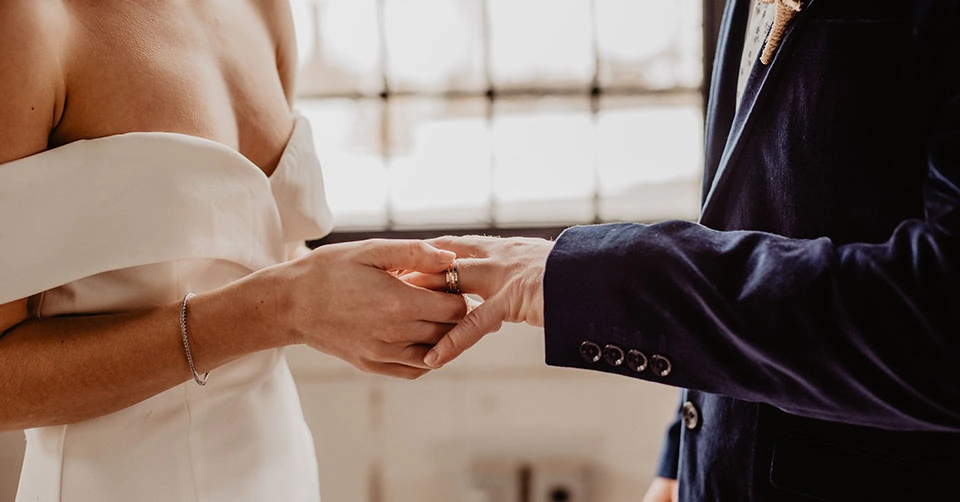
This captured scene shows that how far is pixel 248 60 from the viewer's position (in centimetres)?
106

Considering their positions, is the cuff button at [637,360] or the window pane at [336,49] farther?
the window pane at [336,49]

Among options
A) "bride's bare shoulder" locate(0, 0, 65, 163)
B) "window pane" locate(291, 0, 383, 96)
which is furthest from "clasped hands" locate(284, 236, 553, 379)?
"window pane" locate(291, 0, 383, 96)

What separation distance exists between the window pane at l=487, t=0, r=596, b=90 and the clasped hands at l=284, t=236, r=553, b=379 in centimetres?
126

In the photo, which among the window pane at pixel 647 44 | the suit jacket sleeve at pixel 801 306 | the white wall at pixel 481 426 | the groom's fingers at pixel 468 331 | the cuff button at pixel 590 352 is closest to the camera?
the suit jacket sleeve at pixel 801 306

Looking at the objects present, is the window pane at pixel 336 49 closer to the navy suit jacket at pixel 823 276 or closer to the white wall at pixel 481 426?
the white wall at pixel 481 426

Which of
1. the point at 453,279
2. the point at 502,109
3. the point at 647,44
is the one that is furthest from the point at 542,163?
the point at 453,279

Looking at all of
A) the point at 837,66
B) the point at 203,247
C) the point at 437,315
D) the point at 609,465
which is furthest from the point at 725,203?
the point at 609,465

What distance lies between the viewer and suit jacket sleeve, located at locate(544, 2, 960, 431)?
0.64m

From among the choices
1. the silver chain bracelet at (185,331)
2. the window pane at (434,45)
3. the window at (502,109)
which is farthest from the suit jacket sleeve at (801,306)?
the window pane at (434,45)

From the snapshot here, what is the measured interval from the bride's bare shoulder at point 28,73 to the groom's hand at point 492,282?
0.44m

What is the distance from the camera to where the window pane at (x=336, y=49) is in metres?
2.06

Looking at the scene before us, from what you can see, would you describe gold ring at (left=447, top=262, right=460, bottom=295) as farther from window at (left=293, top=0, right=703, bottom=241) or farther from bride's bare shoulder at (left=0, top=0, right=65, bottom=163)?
window at (left=293, top=0, right=703, bottom=241)

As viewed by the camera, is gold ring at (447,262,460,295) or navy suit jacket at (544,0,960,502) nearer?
navy suit jacket at (544,0,960,502)

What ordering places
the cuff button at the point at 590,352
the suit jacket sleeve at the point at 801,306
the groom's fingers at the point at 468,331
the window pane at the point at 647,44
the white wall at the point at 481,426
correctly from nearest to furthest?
the suit jacket sleeve at the point at 801,306 → the cuff button at the point at 590,352 → the groom's fingers at the point at 468,331 → the white wall at the point at 481,426 → the window pane at the point at 647,44
